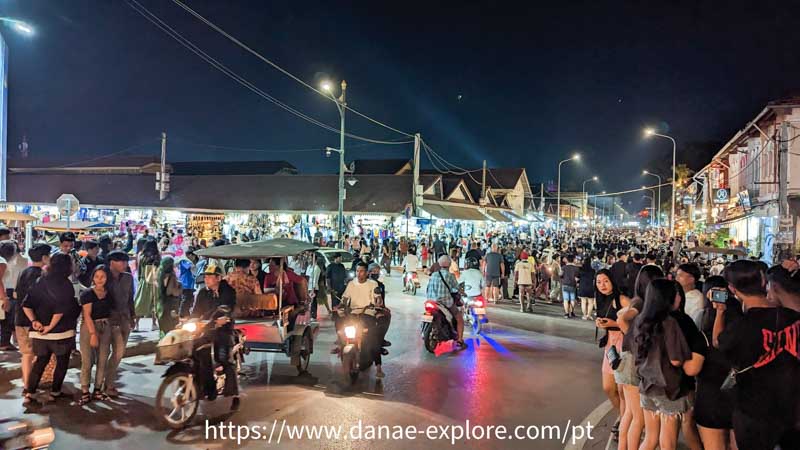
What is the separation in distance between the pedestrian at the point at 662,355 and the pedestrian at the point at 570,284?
9.43 m

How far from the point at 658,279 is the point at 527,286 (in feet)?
35.8

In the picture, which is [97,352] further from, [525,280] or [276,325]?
[525,280]

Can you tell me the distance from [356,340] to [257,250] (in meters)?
1.92

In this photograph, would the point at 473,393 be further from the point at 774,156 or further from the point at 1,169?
the point at 774,156

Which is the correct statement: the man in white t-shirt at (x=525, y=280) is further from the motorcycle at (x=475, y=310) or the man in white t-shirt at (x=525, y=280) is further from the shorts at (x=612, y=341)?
the shorts at (x=612, y=341)

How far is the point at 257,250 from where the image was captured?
25.5ft

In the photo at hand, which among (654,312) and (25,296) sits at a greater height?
(654,312)

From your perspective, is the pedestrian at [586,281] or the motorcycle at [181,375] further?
the pedestrian at [586,281]

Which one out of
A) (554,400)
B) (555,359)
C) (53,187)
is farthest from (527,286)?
(53,187)

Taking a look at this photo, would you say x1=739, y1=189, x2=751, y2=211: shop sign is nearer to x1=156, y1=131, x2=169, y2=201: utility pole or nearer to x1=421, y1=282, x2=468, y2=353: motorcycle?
x1=421, y1=282, x2=468, y2=353: motorcycle

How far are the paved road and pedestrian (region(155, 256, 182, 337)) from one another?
74 cm

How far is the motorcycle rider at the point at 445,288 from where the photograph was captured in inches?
376

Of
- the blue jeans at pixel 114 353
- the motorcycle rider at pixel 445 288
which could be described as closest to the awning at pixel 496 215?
the motorcycle rider at pixel 445 288

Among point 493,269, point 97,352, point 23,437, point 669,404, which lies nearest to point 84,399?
point 97,352
